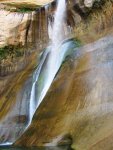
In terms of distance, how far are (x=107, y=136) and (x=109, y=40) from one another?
243 inches

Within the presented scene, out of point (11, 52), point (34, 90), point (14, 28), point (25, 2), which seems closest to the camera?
point (34, 90)

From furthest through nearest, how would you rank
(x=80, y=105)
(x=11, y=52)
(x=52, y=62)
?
1. (x=11, y=52)
2. (x=52, y=62)
3. (x=80, y=105)

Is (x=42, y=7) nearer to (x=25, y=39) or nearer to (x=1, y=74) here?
(x=25, y=39)

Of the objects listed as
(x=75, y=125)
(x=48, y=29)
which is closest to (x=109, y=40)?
(x=75, y=125)

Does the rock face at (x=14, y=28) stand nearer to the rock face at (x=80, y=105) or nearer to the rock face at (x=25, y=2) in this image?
the rock face at (x=25, y=2)

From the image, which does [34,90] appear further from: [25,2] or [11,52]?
[25,2]

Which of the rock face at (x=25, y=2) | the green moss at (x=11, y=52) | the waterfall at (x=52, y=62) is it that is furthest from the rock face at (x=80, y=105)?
Answer: the rock face at (x=25, y=2)

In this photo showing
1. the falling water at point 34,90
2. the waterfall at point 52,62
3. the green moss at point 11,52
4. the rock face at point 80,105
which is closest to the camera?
the rock face at point 80,105

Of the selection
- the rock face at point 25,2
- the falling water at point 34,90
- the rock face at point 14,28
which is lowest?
the falling water at point 34,90

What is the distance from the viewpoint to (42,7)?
28.4 meters

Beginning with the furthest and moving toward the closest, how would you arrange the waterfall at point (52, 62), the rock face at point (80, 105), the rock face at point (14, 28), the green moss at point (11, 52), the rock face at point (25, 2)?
the rock face at point (25, 2) → the rock face at point (14, 28) → the green moss at point (11, 52) → the waterfall at point (52, 62) → the rock face at point (80, 105)

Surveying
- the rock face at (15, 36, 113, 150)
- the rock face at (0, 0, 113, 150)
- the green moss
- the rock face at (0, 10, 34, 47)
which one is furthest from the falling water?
the rock face at (0, 10, 34, 47)

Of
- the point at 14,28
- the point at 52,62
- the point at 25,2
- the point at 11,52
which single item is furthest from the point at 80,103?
the point at 25,2

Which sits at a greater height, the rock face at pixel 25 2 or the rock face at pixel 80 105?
the rock face at pixel 25 2
